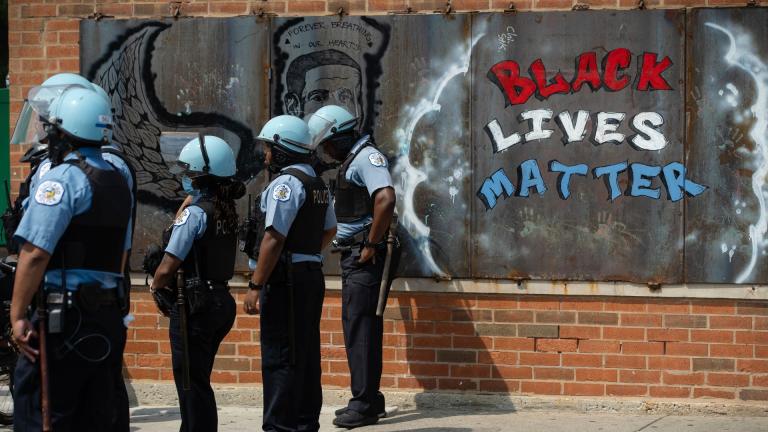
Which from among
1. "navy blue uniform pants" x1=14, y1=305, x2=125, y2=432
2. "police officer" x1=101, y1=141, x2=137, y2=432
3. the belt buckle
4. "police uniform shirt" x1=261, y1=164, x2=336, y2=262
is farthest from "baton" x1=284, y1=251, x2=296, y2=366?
the belt buckle

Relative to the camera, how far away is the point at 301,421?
305 inches

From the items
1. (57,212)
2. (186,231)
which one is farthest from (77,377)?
(186,231)

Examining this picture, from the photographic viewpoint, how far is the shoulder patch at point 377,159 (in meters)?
8.42

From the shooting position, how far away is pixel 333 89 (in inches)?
358

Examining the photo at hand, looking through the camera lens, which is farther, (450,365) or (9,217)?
(450,365)

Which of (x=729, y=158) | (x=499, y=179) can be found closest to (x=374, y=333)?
(x=499, y=179)

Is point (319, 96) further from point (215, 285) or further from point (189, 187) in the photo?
point (215, 285)

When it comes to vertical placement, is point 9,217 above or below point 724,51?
below

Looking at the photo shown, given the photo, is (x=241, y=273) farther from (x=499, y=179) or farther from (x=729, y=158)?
(x=729, y=158)

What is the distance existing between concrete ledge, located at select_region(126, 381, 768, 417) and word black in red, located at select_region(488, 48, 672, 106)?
81.5 inches

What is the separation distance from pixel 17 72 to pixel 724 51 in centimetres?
500

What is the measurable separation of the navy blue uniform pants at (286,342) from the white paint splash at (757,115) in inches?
120

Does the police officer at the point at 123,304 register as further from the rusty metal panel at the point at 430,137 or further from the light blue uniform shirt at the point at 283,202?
the rusty metal panel at the point at 430,137

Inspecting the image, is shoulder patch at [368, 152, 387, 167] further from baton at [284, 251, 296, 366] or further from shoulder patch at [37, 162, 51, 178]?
shoulder patch at [37, 162, 51, 178]
